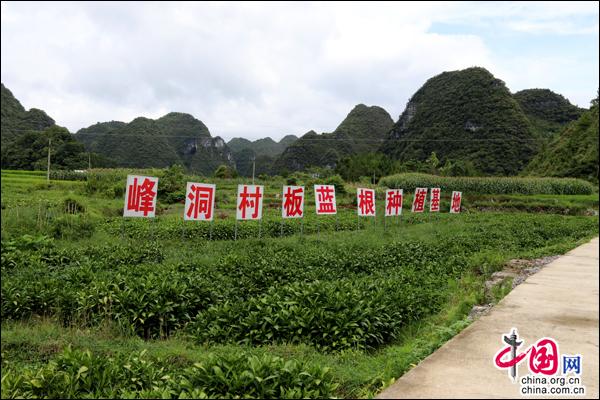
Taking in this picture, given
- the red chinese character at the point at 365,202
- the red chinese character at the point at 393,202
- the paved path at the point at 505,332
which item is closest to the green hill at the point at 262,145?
the red chinese character at the point at 393,202

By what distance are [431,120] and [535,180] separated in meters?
34.2

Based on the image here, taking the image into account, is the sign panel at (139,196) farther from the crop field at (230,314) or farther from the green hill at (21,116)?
the green hill at (21,116)

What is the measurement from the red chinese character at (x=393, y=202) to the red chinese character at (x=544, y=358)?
47.0 feet

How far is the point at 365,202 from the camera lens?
16.9 m

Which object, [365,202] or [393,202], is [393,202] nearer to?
[393,202]

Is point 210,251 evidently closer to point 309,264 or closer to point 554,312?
point 309,264

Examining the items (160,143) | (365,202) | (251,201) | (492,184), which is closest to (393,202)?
(365,202)

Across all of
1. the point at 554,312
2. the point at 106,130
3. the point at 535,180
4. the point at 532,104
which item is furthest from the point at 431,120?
the point at 554,312

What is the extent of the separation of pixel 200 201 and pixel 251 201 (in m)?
1.52

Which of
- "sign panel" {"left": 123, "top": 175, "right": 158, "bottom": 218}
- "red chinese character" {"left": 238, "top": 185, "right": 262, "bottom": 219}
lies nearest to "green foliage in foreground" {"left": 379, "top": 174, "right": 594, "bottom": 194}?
"red chinese character" {"left": 238, "top": 185, "right": 262, "bottom": 219}

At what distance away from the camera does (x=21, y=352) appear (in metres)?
5.09

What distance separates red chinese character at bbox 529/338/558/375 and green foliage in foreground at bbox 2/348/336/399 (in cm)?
133

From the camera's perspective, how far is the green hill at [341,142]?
2879 inches

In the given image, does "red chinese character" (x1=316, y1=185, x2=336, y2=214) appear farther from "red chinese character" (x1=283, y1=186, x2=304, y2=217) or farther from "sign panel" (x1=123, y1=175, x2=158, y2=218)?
"sign panel" (x1=123, y1=175, x2=158, y2=218)
